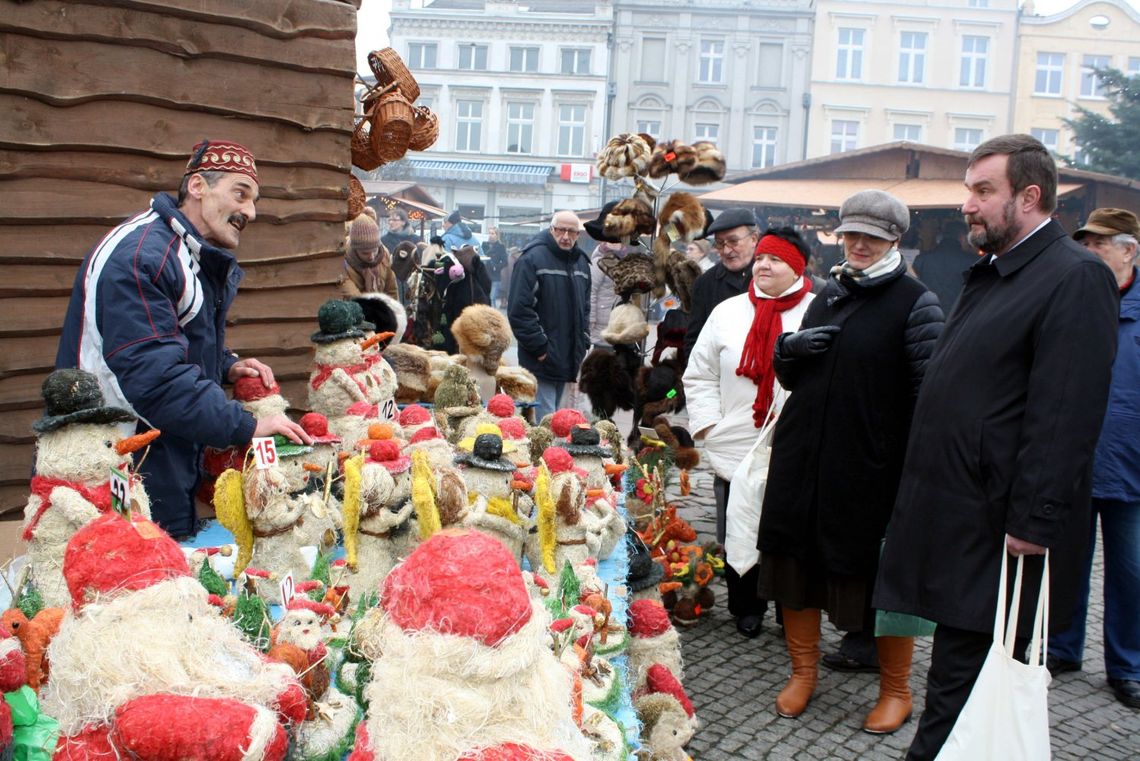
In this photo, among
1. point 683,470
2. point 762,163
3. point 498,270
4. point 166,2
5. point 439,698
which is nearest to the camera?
point 439,698

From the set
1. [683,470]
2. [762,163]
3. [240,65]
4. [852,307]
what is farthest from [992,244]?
[762,163]

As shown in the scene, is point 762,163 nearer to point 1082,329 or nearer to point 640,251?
point 640,251

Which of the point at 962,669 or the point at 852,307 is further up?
the point at 852,307

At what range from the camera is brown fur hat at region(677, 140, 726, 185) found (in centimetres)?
673

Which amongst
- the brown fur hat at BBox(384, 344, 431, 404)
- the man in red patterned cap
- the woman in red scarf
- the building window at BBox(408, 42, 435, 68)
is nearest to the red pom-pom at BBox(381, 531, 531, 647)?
the man in red patterned cap

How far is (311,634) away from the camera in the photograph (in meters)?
2.30

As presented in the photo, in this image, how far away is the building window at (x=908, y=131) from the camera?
1579 inches

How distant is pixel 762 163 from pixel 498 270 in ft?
70.5

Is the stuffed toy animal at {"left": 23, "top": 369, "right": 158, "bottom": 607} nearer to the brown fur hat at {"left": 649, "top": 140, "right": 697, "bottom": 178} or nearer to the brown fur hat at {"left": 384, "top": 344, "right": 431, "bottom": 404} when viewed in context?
the brown fur hat at {"left": 384, "top": 344, "right": 431, "bottom": 404}

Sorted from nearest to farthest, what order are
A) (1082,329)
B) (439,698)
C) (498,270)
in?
1. (439,698)
2. (1082,329)
3. (498,270)

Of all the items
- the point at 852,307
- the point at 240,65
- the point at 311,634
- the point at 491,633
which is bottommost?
the point at 311,634

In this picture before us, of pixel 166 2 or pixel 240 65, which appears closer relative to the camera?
pixel 166 2

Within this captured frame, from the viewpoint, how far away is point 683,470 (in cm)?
657

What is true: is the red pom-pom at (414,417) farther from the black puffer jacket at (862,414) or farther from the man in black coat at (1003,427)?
the man in black coat at (1003,427)
